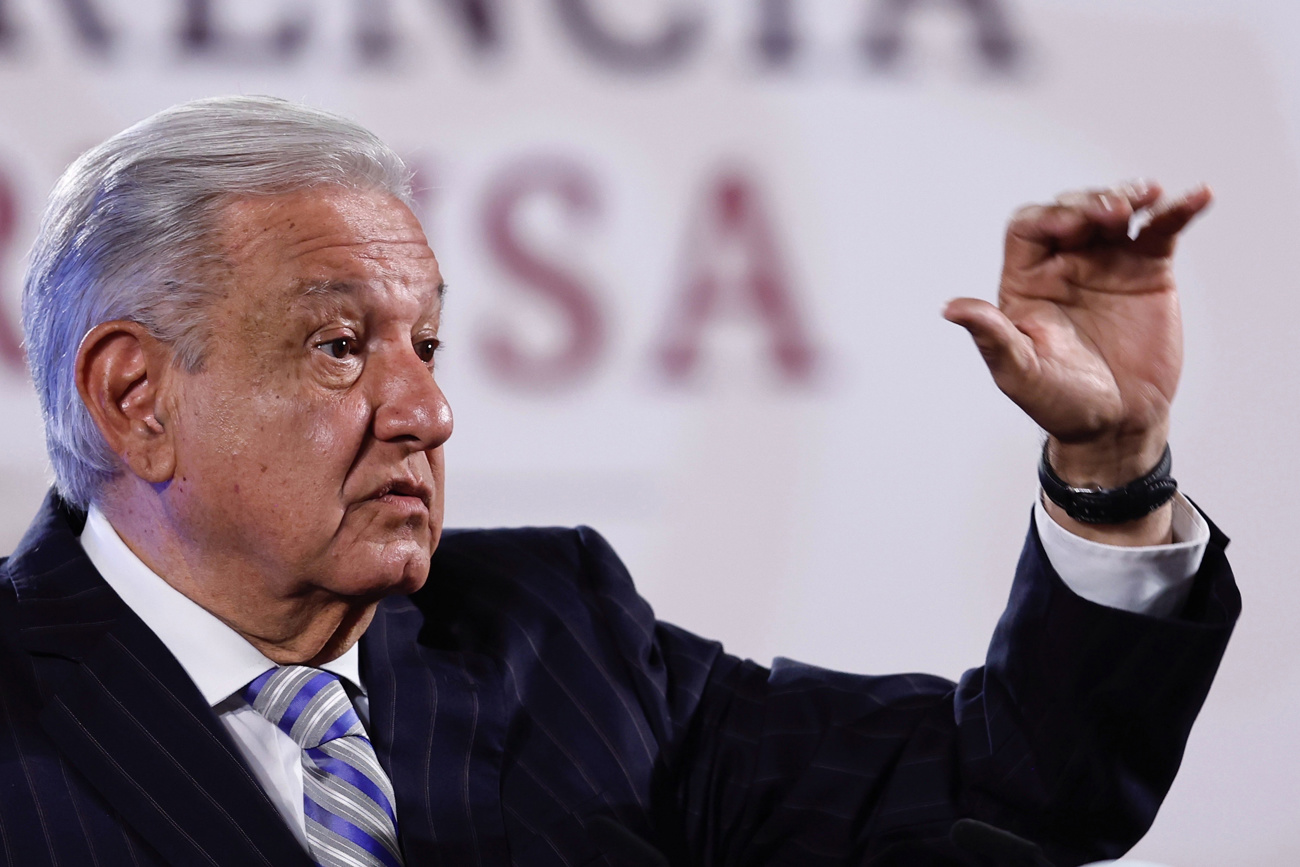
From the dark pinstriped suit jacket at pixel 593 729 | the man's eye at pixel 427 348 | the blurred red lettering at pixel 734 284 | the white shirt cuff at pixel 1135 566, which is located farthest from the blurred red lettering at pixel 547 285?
the white shirt cuff at pixel 1135 566

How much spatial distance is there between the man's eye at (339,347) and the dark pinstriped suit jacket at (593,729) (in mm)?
337

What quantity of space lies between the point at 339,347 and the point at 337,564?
0.73 feet

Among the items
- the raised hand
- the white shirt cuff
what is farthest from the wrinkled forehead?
the white shirt cuff

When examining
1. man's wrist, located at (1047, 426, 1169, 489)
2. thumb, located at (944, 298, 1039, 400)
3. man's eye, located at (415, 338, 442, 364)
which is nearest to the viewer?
A: thumb, located at (944, 298, 1039, 400)

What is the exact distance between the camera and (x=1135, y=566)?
1.29 metres

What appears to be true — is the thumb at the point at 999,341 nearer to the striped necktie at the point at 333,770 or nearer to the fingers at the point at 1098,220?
the fingers at the point at 1098,220

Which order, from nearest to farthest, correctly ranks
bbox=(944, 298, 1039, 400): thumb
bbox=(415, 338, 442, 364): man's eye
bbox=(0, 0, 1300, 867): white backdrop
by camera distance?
bbox=(944, 298, 1039, 400): thumb < bbox=(415, 338, 442, 364): man's eye < bbox=(0, 0, 1300, 867): white backdrop

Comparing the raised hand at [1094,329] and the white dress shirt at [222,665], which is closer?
the raised hand at [1094,329]

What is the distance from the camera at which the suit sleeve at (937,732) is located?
1.30 meters

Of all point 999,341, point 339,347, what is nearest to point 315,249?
point 339,347

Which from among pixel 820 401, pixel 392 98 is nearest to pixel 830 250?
pixel 820 401

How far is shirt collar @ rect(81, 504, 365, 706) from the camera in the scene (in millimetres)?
1345

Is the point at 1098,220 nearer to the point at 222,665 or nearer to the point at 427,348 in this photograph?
the point at 427,348

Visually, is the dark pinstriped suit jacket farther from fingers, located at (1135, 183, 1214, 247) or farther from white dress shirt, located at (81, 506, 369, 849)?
fingers, located at (1135, 183, 1214, 247)
